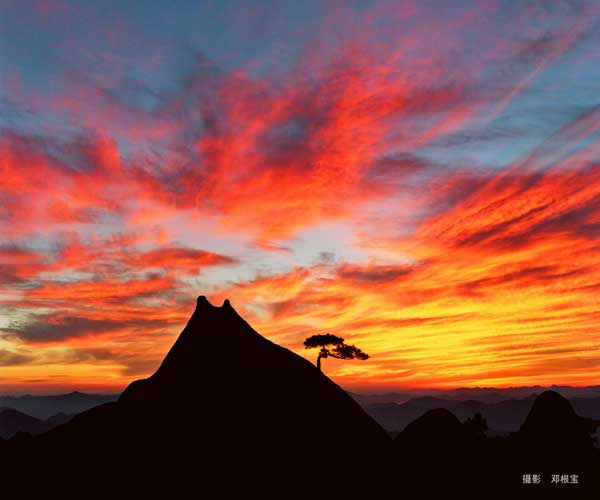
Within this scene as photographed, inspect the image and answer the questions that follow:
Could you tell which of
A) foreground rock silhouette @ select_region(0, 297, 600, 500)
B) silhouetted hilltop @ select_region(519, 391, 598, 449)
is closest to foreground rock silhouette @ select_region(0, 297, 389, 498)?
foreground rock silhouette @ select_region(0, 297, 600, 500)

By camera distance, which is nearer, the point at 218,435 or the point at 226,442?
the point at 226,442

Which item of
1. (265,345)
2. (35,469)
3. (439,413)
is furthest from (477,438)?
(35,469)

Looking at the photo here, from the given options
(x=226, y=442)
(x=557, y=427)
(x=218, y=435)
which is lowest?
(x=226, y=442)

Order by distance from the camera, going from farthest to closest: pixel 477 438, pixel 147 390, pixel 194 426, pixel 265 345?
pixel 477 438
pixel 265 345
pixel 147 390
pixel 194 426

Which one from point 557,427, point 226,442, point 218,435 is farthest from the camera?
point 557,427

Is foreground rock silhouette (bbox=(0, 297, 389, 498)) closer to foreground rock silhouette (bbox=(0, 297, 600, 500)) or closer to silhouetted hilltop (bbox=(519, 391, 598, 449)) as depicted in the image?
foreground rock silhouette (bbox=(0, 297, 600, 500))

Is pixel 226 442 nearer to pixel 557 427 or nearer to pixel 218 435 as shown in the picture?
pixel 218 435

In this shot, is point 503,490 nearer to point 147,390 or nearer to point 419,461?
point 419,461

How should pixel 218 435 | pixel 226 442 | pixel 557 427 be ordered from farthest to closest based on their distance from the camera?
1. pixel 557 427
2. pixel 218 435
3. pixel 226 442

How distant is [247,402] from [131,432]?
10672 mm

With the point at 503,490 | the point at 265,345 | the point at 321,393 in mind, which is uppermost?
the point at 265,345

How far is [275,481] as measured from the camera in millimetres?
48500

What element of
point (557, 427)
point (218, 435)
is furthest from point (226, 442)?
point (557, 427)

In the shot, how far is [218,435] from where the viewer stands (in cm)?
5012
